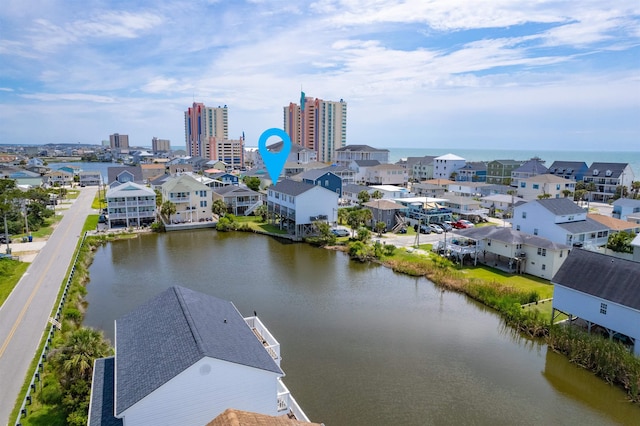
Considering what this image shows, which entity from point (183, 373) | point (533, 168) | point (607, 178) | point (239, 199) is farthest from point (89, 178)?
point (607, 178)

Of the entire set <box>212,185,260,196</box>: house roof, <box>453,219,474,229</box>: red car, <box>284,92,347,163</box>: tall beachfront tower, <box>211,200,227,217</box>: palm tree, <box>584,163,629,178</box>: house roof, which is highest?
<box>284,92,347,163</box>: tall beachfront tower

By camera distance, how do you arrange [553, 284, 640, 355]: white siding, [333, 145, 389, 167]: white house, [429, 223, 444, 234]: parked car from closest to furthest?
[553, 284, 640, 355]: white siding → [429, 223, 444, 234]: parked car → [333, 145, 389, 167]: white house

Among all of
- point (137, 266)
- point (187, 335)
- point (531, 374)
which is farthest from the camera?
point (137, 266)

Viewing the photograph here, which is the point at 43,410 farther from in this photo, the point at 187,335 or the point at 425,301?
the point at 425,301

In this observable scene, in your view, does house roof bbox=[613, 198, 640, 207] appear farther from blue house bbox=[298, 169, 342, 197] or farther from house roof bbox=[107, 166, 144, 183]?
house roof bbox=[107, 166, 144, 183]


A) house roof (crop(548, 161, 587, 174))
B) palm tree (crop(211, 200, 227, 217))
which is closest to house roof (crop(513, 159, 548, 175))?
house roof (crop(548, 161, 587, 174))

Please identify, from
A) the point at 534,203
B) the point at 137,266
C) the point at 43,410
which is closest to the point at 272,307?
the point at 43,410
